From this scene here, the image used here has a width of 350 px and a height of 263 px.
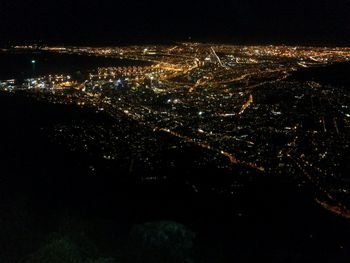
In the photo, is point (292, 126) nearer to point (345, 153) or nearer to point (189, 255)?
point (345, 153)

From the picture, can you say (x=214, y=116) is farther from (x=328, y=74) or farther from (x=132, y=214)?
(x=328, y=74)

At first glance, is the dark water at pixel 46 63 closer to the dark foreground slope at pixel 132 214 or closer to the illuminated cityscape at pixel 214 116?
the illuminated cityscape at pixel 214 116

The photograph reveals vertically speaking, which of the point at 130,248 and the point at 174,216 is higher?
the point at 130,248

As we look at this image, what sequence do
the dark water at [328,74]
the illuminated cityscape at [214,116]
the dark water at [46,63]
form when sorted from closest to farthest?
the illuminated cityscape at [214,116], the dark water at [46,63], the dark water at [328,74]

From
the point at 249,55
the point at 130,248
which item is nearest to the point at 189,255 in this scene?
the point at 130,248

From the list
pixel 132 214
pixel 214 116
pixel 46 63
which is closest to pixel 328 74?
pixel 214 116

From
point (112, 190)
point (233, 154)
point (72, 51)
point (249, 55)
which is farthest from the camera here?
point (249, 55)

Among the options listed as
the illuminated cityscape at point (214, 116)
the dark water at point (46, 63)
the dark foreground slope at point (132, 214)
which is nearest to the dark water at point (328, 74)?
the illuminated cityscape at point (214, 116)
